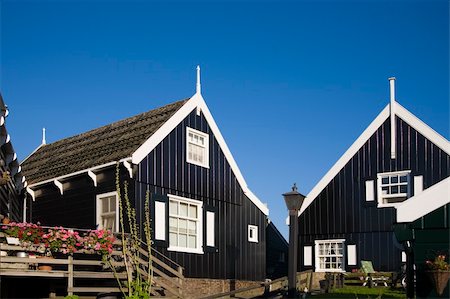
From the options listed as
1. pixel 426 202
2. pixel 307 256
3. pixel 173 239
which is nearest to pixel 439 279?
pixel 426 202

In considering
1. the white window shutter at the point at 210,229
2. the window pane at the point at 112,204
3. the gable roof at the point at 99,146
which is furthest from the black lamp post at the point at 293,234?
the white window shutter at the point at 210,229

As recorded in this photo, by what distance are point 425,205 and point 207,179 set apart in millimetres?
10993

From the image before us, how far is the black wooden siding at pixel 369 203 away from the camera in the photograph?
24344 mm

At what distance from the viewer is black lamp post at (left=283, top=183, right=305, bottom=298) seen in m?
14.3

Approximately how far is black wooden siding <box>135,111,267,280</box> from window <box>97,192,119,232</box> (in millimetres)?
752

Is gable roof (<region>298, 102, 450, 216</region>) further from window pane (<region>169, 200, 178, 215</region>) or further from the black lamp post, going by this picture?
the black lamp post

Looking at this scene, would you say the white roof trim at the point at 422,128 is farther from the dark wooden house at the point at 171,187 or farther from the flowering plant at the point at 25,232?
the flowering plant at the point at 25,232

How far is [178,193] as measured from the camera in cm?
2127

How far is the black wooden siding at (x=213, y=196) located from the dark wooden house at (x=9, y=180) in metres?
3.55

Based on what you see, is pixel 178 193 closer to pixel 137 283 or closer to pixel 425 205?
pixel 137 283

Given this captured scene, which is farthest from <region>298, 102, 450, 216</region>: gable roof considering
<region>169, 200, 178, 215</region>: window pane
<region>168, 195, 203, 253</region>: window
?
<region>169, 200, 178, 215</region>: window pane

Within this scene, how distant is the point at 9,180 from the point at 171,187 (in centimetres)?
527

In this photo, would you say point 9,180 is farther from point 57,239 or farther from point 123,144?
point 123,144

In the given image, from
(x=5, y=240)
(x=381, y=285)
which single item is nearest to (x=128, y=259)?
(x=5, y=240)
